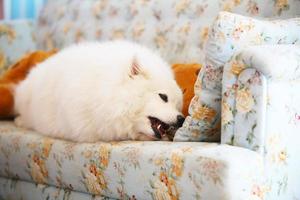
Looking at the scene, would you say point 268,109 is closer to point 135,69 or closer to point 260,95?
point 260,95

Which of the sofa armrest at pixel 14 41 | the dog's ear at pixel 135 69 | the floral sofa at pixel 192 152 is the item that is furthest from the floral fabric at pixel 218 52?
the sofa armrest at pixel 14 41

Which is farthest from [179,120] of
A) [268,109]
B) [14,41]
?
[14,41]

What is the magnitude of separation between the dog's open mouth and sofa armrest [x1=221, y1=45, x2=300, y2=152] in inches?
14.6

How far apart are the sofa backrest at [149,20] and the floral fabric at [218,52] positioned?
423 millimetres

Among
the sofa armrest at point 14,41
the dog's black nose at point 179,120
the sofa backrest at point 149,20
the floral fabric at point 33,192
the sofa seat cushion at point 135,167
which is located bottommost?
the floral fabric at point 33,192

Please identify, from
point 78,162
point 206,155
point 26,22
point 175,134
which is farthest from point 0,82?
point 206,155

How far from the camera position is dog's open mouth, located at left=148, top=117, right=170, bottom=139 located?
199 centimetres

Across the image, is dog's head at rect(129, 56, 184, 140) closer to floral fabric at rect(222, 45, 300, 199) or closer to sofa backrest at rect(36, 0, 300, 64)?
floral fabric at rect(222, 45, 300, 199)

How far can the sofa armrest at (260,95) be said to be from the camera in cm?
156

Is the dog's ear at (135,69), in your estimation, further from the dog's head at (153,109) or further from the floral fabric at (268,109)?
the floral fabric at (268,109)

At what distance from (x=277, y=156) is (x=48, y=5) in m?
2.36

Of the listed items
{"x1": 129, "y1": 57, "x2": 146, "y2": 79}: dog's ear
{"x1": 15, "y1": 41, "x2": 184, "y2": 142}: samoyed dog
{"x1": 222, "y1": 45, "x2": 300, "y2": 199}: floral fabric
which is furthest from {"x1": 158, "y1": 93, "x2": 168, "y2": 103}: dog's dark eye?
{"x1": 222, "y1": 45, "x2": 300, "y2": 199}: floral fabric

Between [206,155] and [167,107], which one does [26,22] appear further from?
[206,155]

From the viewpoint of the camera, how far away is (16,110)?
268cm
